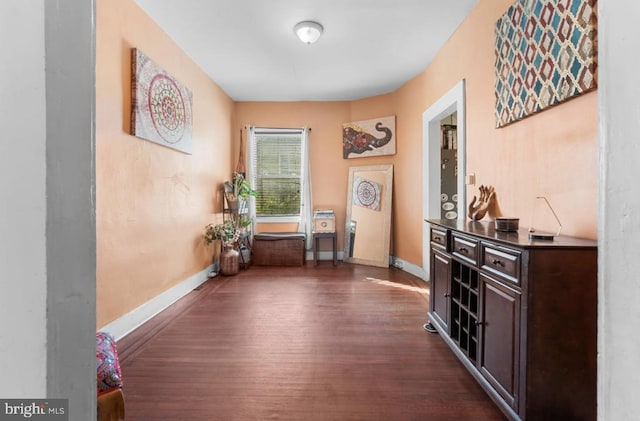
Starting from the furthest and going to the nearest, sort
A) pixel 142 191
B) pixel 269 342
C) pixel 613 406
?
pixel 142 191 → pixel 269 342 → pixel 613 406

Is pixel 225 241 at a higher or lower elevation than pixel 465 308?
higher

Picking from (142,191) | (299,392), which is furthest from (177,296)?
(299,392)

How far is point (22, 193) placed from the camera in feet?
1.83

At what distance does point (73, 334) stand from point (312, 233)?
453cm

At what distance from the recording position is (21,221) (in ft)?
1.83

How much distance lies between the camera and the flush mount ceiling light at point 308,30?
2.89 metres

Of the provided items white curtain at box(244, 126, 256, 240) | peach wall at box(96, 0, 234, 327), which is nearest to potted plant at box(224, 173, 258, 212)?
white curtain at box(244, 126, 256, 240)

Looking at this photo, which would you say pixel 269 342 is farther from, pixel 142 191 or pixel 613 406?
pixel 613 406

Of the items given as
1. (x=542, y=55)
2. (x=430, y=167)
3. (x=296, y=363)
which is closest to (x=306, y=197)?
(x=430, y=167)

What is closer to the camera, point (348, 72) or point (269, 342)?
point (269, 342)

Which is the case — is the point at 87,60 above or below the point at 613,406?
above

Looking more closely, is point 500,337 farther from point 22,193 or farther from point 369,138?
point 369,138
